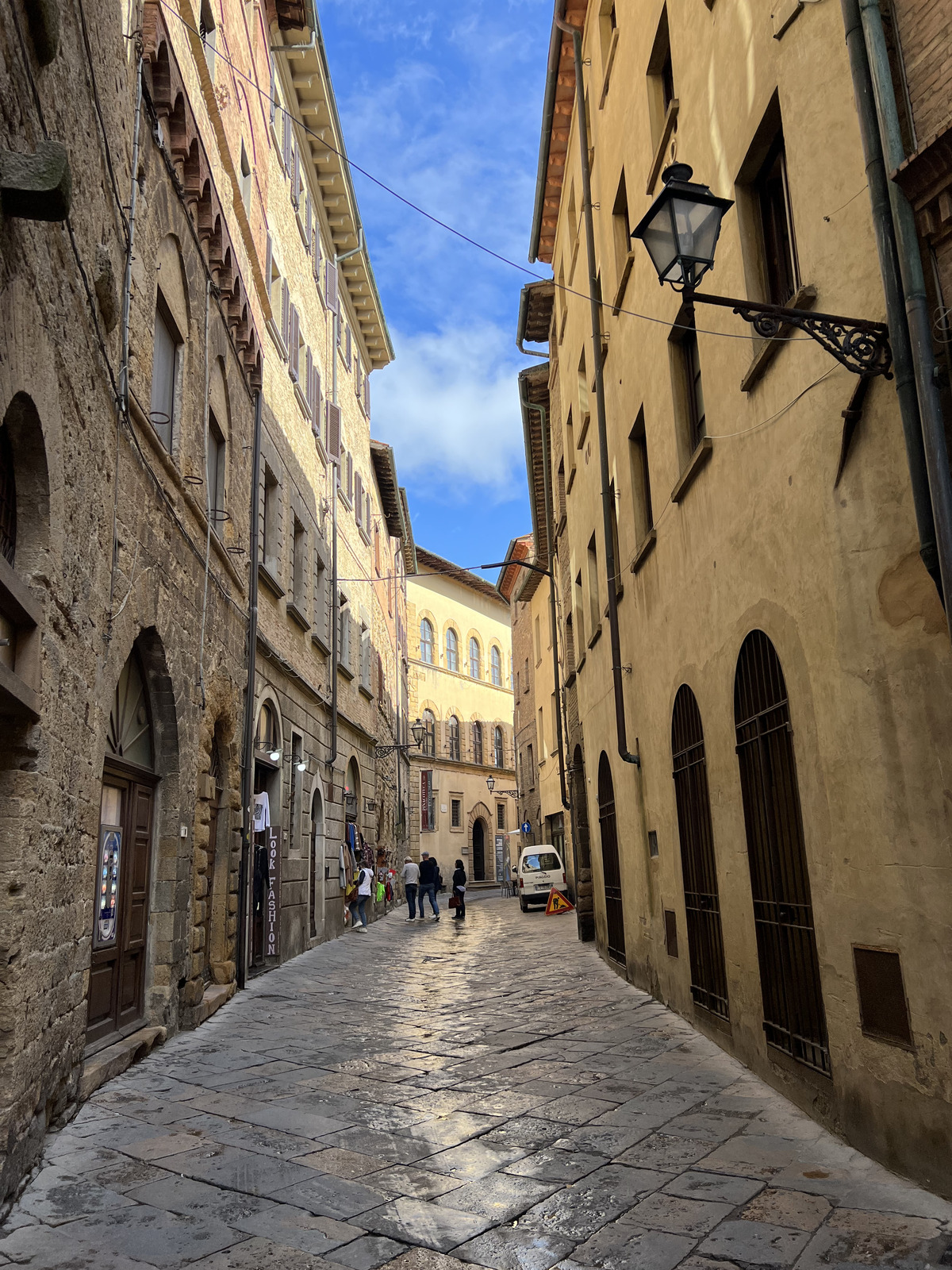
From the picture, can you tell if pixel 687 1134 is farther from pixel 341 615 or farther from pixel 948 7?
pixel 341 615

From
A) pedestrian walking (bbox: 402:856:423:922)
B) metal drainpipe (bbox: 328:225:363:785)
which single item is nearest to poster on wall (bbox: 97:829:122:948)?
metal drainpipe (bbox: 328:225:363:785)

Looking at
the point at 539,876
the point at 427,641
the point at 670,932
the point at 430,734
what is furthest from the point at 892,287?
the point at 427,641

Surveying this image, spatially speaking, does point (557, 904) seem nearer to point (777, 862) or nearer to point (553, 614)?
point (553, 614)

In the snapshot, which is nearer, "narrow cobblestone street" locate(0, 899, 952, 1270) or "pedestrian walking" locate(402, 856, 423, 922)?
"narrow cobblestone street" locate(0, 899, 952, 1270)

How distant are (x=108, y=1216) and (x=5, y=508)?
10.1 ft

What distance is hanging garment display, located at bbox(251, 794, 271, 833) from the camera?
11961 mm

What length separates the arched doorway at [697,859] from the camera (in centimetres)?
739

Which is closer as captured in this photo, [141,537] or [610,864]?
[141,537]

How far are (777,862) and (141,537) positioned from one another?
4.73 m

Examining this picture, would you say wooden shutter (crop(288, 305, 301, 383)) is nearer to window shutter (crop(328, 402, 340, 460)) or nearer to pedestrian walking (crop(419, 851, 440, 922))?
window shutter (crop(328, 402, 340, 460))

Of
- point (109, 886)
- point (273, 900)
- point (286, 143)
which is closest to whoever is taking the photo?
point (109, 886)

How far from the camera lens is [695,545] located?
299 inches

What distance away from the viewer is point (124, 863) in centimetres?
739

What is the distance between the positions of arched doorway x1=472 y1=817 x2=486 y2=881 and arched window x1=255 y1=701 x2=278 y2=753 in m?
34.8
